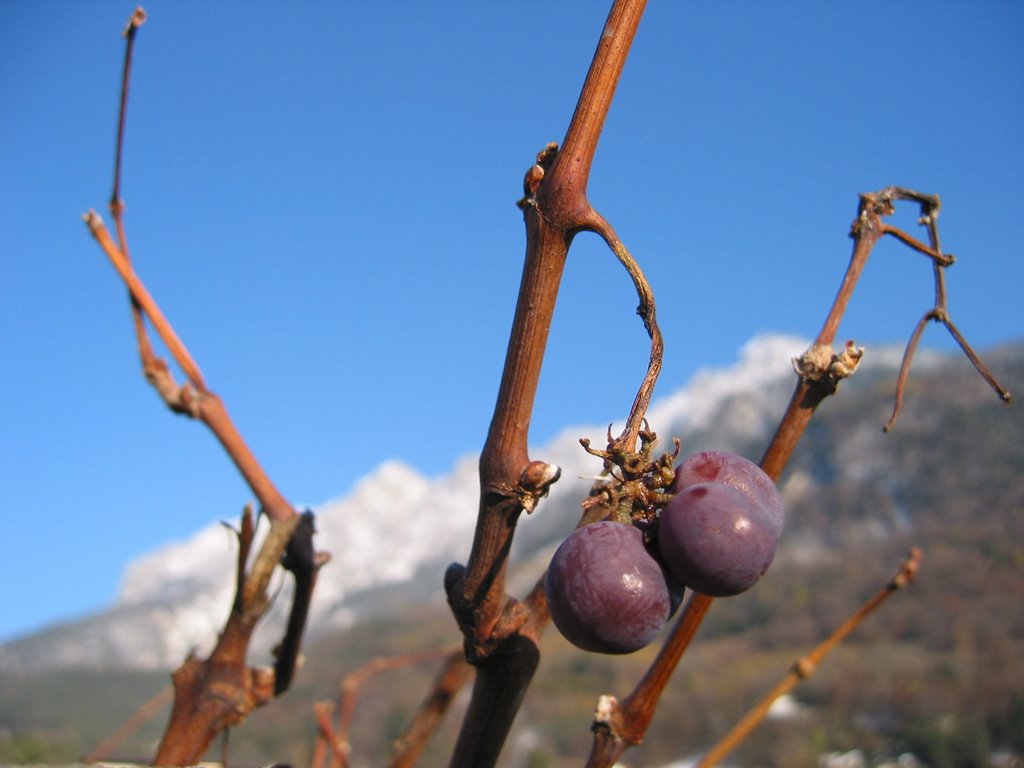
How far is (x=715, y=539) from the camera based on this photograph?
1266mm

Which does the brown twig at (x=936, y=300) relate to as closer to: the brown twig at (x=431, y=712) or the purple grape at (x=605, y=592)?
the purple grape at (x=605, y=592)

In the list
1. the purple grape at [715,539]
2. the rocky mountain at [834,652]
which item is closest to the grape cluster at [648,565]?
the purple grape at [715,539]

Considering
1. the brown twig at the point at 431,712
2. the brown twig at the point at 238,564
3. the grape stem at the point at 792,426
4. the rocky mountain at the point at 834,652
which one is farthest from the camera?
the rocky mountain at the point at 834,652

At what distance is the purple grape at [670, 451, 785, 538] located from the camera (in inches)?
55.1

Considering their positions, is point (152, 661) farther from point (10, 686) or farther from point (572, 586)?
point (572, 586)

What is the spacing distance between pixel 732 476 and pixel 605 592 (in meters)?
0.28

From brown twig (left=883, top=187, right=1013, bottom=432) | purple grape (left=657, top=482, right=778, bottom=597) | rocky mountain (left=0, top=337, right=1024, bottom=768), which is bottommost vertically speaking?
purple grape (left=657, top=482, right=778, bottom=597)

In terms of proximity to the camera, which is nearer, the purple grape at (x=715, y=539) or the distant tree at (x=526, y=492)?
the distant tree at (x=526, y=492)

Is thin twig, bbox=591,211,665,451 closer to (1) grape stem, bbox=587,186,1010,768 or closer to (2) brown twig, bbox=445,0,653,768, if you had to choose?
(2) brown twig, bbox=445,0,653,768

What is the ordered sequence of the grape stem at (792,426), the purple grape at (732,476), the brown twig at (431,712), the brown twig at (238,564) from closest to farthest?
the purple grape at (732,476) → the grape stem at (792,426) → the brown twig at (238,564) → the brown twig at (431,712)

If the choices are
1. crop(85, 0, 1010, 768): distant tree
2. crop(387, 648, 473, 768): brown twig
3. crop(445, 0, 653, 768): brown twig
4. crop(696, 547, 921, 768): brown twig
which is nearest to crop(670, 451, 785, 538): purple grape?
crop(85, 0, 1010, 768): distant tree

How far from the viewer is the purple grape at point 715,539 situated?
1.27m

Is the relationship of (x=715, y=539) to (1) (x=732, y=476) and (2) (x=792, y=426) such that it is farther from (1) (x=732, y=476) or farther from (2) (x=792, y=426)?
(2) (x=792, y=426)

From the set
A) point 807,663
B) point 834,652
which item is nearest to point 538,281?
point 807,663
